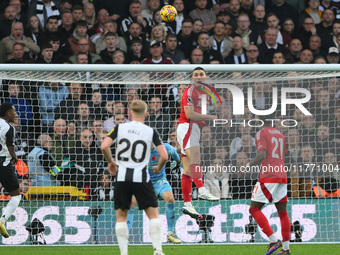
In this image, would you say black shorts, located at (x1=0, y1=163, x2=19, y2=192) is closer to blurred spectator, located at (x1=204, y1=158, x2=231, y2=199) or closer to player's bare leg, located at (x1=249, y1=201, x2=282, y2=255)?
blurred spectator, located at (x1=204, y1=158, x2=231, y2=199)

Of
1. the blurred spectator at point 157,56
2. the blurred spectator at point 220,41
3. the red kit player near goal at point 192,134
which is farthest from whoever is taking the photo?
the blurred spectator at point 220,41

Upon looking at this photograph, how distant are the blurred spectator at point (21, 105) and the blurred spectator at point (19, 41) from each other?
158cm

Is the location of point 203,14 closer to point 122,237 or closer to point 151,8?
point 151,8

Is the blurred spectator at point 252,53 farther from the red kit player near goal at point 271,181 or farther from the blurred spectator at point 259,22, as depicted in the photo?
the red kit player near goal at point 271,181

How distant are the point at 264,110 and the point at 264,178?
1956 mm

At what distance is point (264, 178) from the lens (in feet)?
29.8

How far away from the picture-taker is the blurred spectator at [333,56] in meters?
13.8

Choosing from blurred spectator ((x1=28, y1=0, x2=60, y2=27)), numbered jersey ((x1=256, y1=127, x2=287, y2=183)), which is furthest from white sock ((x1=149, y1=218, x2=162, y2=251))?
blurred spectator ((x1=28, y1=0, x2=60, y2=27))

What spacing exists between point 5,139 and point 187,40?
4980 millimetres

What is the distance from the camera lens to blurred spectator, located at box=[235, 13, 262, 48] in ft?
45.5

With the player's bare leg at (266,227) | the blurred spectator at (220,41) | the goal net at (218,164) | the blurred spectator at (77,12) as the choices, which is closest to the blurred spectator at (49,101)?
the goal net at (218,164)

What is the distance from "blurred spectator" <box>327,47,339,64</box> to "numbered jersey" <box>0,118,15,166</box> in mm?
7143

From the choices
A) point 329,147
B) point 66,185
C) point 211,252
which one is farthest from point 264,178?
point 66,185

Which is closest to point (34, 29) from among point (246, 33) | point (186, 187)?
point (246, 33)
